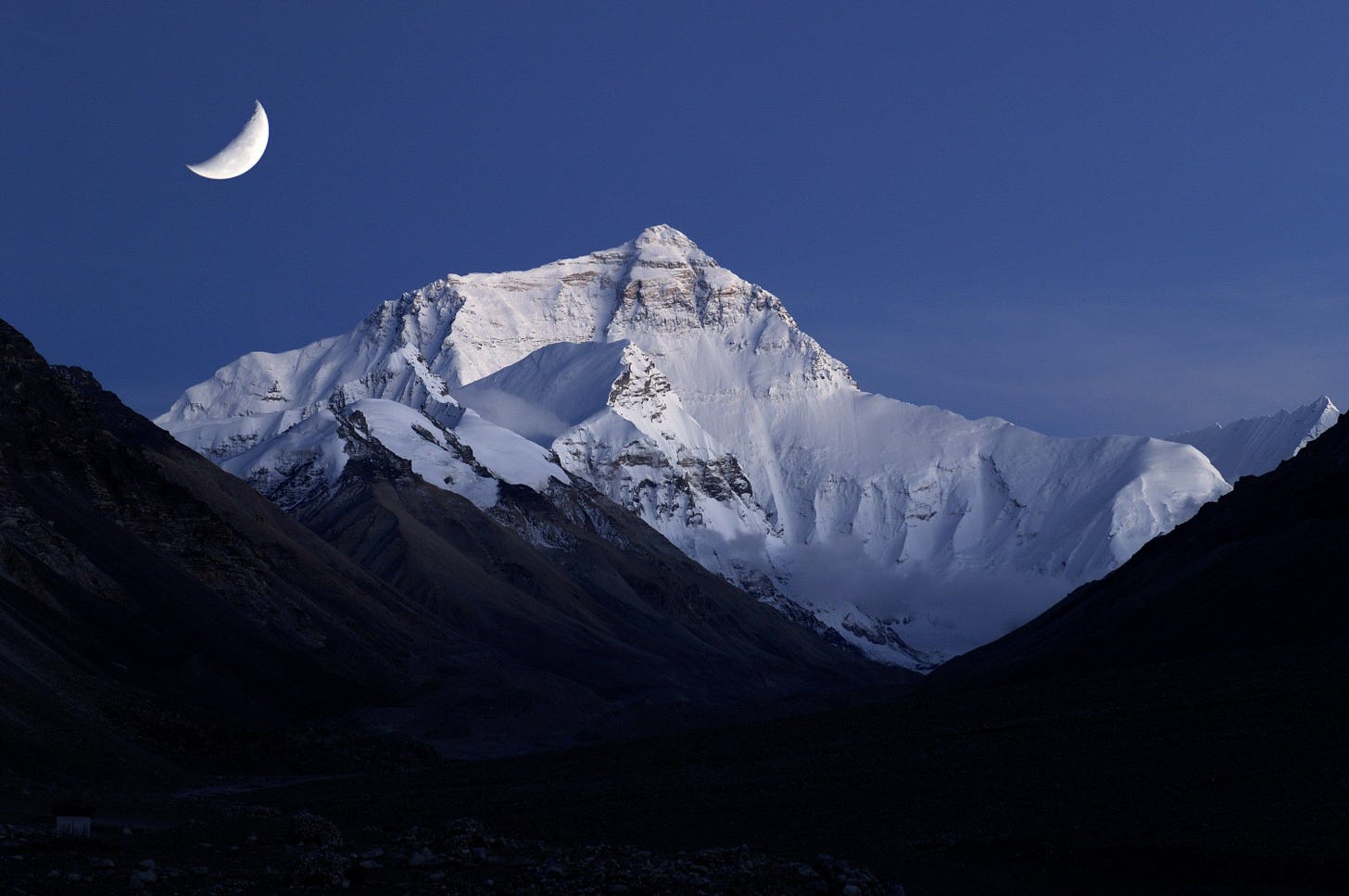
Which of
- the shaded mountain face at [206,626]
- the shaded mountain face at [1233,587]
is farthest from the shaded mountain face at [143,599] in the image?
the shaded mountain face at [1233,587]

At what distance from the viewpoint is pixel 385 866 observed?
1494 inches

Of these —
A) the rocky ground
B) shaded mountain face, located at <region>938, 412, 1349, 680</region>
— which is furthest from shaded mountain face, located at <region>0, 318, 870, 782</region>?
shaded mountain face, located at <region>938, 412, 1349, 680</region>

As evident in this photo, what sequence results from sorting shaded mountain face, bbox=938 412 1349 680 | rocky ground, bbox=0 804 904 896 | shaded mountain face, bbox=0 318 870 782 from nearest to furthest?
1. rocky ground, bbox=0 804 904 896
2. shaded mountain face, bbox=938 412 1349 680
3. shaded mountain face, bbox=0 318 870 782

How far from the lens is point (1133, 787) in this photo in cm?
4706

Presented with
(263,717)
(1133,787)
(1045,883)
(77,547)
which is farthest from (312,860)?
(77,547)

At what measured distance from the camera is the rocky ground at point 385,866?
111ft

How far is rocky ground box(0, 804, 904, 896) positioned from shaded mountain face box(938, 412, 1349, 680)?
Result: 1797 inches

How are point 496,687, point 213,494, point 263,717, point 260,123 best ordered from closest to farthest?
point 260,123 → point 263,717 → point 496,687 → point 213,494

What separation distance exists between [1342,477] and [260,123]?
77.0 meters

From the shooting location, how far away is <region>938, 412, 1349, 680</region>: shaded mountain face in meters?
90.4

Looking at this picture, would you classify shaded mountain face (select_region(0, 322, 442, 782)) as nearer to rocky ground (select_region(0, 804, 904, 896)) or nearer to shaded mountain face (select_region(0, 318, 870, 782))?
shaded mountain face (select_region(0, 318, 870, 782))

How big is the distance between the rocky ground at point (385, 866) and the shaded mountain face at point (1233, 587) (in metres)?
45.6

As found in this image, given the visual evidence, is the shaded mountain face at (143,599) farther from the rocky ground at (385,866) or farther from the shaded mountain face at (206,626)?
the rocky ground at (385,866)

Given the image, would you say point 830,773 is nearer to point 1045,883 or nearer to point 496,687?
point 1045,883
